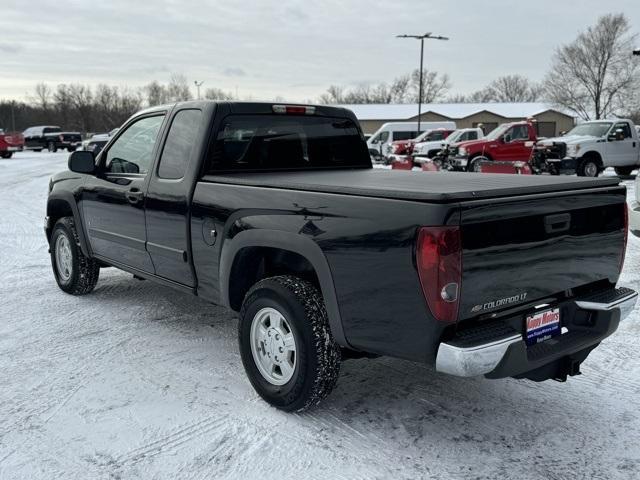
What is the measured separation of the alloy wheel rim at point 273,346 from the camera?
3498 mm

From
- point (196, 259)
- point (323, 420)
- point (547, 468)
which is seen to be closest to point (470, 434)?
point (547, 468)

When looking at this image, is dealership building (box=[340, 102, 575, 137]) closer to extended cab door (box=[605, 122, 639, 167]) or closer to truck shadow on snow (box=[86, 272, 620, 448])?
extended cab door (box=[605, 122, 639, 167])

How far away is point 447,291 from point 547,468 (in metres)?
1.07

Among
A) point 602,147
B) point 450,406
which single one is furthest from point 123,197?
point 602,147

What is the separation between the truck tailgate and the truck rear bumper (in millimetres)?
107

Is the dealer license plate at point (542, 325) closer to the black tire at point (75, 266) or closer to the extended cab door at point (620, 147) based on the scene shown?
the black tire at point (75, 266)

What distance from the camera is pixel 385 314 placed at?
2939 millimetres

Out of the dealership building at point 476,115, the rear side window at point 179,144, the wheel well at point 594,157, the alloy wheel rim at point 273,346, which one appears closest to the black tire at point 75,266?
the rear side window at point 179,144

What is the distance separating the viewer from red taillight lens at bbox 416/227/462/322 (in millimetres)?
2680

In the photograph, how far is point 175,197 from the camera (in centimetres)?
425

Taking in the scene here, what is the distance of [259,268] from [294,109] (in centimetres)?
148

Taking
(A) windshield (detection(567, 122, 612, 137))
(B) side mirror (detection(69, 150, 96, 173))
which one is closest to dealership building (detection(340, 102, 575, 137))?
(A) windshield (detection(567, 122, 612, 137))

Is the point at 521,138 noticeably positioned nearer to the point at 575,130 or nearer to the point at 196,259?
the point at 575,130

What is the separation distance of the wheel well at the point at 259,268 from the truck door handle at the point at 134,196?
1250 millimetres
